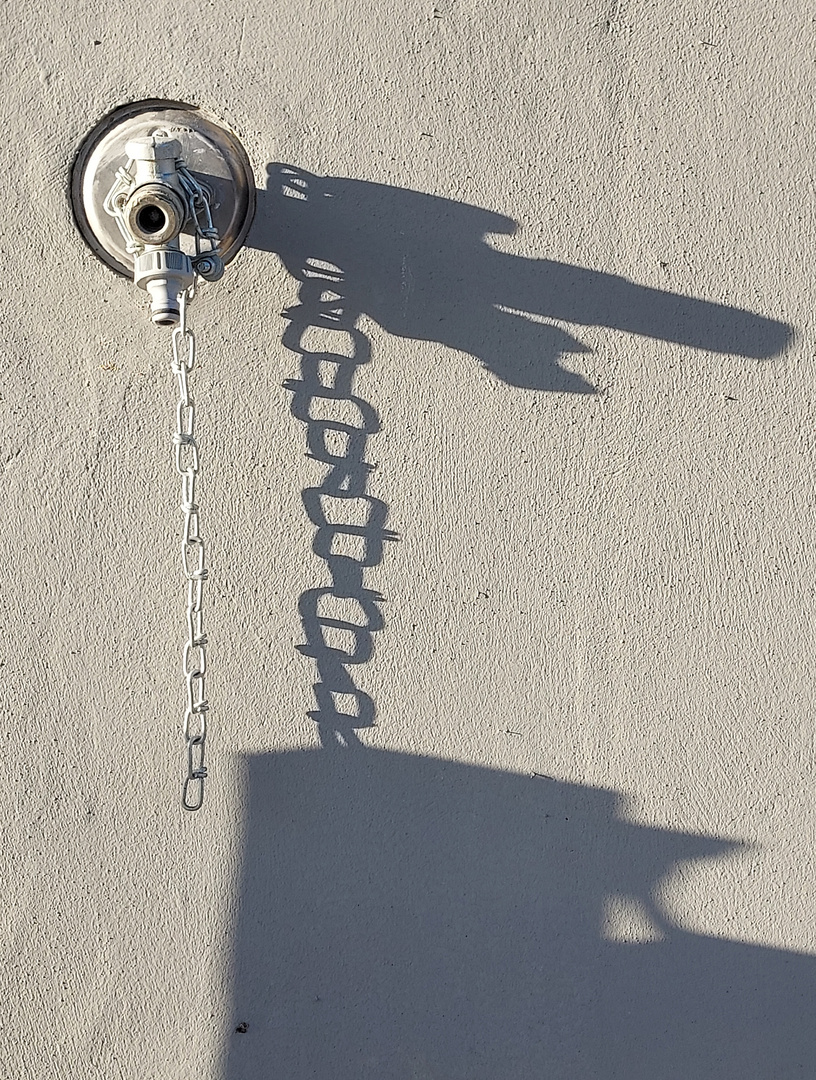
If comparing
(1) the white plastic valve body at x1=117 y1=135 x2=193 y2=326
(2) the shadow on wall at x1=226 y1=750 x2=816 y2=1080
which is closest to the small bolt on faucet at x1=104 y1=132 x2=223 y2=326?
(1) the white plastic valve body at x1=117 y1=135 x2=193 y2=326

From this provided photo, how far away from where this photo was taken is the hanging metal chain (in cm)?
131

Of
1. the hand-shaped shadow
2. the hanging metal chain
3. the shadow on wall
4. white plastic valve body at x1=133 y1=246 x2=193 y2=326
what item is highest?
the hand-shaped shadow

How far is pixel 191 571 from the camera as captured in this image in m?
1.36

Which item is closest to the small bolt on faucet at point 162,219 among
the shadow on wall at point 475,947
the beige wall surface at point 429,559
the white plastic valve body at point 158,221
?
the white plastic valve body at point 158,221

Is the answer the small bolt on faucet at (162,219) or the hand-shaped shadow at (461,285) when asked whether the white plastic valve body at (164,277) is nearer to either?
the small bolt on faucet at (162,219)

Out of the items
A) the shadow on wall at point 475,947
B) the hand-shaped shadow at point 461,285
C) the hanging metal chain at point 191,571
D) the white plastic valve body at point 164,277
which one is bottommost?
the shadow on wall at point 475,947

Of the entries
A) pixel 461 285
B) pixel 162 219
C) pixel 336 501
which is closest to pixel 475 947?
pixel 336 501

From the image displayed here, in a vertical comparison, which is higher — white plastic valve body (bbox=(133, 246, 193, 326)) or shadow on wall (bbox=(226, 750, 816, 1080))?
white plastic valve body (bbox=(133, 246, 193, 326))

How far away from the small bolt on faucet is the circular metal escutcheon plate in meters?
0.06

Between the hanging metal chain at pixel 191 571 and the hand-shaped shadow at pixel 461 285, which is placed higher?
the hand-shaped shadow at pixel 461 285

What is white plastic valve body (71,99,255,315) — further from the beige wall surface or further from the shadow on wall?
the shadow on wall

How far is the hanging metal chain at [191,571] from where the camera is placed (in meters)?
1.31

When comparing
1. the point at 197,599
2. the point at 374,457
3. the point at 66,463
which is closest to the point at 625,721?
the point at 374,457

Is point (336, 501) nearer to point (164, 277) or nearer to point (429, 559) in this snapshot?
point (429, 559)
